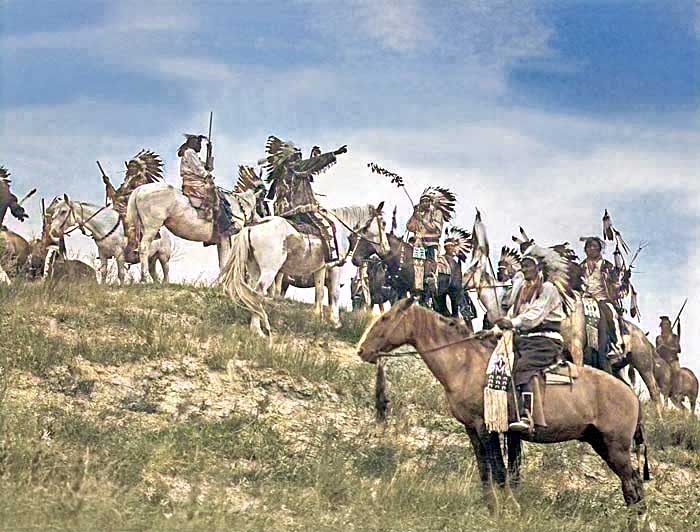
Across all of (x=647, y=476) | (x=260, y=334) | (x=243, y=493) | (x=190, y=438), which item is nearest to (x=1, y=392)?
(x=190, y=438)

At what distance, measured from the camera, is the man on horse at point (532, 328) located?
13.5 meters

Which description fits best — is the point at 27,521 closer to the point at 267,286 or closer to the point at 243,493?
the point at 243,493

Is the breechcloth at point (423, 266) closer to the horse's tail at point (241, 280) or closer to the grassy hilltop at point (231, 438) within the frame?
the grassy hilltop at point (231, 438)

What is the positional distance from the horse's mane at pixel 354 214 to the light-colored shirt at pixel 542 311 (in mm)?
9590

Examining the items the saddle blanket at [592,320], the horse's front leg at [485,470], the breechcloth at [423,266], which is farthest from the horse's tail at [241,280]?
the horse's front leg at [485,470]

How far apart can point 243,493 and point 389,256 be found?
1083 cm

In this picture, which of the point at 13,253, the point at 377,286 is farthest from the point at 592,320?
the point at 13,253

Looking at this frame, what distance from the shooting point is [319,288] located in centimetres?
2252

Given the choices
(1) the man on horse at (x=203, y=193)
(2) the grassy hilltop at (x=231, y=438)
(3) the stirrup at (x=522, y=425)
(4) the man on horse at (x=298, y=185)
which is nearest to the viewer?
(2) the grassy hilltop at (x=231, y=438)

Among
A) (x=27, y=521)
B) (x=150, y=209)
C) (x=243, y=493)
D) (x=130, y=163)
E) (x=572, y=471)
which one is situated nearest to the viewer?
(x=27, y=521)

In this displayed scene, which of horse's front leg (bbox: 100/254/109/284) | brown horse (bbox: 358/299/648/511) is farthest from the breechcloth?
brown horse (bbox: 358/299/648/511)

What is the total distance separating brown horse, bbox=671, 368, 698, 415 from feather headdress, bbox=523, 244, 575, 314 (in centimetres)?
1008

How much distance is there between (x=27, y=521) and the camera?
1057cm

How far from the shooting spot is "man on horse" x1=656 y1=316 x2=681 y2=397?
→ 23969 mm
